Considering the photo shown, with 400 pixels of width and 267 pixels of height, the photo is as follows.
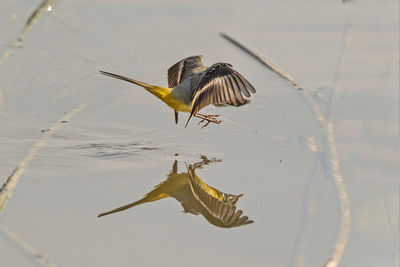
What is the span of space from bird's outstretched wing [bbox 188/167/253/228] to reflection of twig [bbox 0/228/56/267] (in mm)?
1108

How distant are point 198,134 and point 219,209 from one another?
3.96ft

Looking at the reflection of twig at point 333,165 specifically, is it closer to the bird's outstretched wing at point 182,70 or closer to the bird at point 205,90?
the bird at point 205,90

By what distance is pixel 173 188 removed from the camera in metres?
4.71

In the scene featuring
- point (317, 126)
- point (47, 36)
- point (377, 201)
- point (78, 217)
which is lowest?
point (78, 217)

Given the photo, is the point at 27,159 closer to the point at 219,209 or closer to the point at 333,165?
the point at 219,209

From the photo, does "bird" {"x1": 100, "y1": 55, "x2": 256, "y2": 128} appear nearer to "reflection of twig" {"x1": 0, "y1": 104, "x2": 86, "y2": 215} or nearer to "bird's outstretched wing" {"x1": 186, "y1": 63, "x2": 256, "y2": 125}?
"bird's outstretched wing" {"x1": 186, "y1": 63, "x2": 256, "y2": 125}

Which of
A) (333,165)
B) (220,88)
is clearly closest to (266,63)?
(220,88)

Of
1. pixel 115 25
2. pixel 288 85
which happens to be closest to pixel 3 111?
pixel 115 25

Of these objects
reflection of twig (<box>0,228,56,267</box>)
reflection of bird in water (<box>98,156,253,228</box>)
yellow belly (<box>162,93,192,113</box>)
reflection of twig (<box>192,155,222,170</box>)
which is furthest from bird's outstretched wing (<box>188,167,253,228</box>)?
reflection of twig (<box>0,228,56,267</box>)

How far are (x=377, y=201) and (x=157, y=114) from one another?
213 centimetres

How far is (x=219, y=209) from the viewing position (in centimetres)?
448

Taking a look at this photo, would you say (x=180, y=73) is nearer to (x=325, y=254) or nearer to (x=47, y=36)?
(x=47, y=36)

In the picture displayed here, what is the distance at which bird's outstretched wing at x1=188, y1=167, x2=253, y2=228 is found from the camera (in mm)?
4316

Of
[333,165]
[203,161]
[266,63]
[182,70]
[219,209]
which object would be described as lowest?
[219,209]
